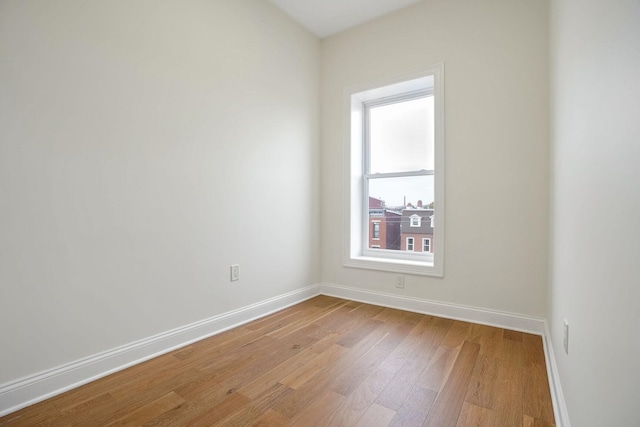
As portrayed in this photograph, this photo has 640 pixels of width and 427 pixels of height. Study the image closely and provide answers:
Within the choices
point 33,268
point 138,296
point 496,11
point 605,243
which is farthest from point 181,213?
point 496,11

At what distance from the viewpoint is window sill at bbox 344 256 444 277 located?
278cm

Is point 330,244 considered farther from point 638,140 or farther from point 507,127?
point 638,140

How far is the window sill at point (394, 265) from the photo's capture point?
2779 mm

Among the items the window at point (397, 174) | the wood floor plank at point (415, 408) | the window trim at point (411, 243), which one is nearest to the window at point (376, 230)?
the window at point (397, 174)

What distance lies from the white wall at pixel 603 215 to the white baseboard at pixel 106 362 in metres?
2.09

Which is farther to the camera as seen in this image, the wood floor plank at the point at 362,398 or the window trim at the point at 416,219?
the window trim at the point at 416,219

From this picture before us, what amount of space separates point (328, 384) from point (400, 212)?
1.96 m

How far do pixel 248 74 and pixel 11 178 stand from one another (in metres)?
1.75

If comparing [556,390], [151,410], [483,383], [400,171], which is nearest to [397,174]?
[400,171]

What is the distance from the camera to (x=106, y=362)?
1747 mm

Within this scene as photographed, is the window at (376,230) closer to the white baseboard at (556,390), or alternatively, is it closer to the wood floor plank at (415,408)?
the white baseboard at (556,390)

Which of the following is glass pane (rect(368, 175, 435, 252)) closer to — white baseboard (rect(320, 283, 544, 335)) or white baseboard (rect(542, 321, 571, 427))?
white baseboard (rect(320, 283, 544, 335))

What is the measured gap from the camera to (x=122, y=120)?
1.81 meters

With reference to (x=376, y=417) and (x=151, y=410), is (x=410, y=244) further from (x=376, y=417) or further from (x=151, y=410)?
(x=151, y=410)
